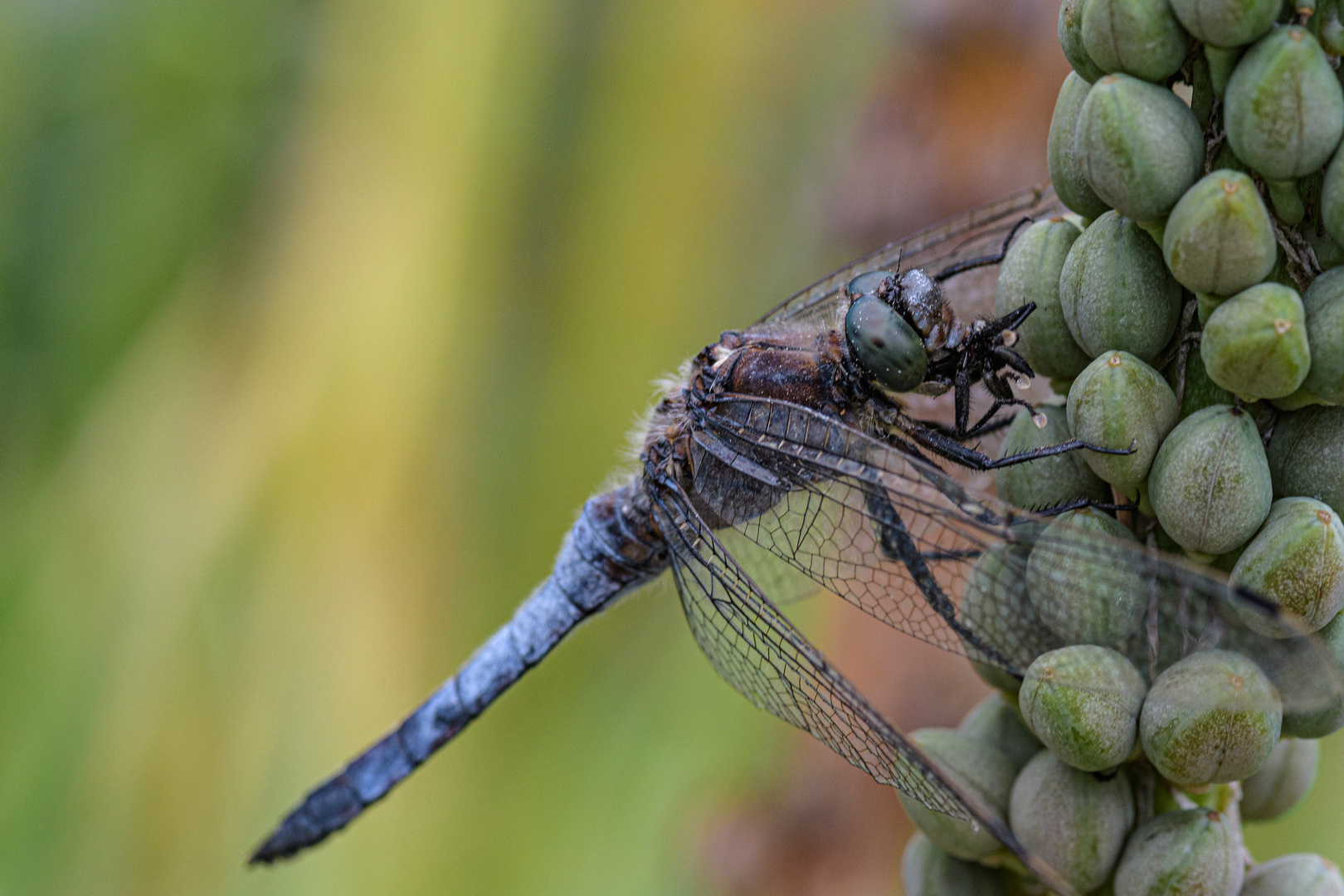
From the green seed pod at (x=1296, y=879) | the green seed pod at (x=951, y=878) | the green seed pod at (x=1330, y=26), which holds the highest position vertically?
the green seed pod at (x=1330, y=26)

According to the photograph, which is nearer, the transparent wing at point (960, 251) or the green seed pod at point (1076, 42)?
the green seed pod at point (1076, 42)

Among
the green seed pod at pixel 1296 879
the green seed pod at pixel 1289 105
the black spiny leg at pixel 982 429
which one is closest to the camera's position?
the green seed pod at pixel 1289 105

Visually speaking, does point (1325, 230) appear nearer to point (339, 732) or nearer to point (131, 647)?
point (339, 732)

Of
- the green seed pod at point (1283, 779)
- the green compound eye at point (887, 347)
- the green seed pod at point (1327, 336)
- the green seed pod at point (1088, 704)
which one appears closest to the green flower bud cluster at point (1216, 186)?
the green seed pod at point (1327, 336)

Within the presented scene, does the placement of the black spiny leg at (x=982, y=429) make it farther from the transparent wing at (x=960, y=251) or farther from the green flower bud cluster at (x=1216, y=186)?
the green flower bud cluster at (x=1216, y=186)

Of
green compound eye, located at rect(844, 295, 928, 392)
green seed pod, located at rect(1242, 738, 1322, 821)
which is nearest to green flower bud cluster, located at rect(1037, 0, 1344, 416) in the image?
green seed pod, located at rect(1242, 738, 1322, 821)

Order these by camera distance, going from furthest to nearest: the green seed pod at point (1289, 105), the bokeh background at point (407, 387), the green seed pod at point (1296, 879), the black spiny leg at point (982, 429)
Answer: the bokeh background at point (407, 387) → the black spiny leg at point (982, 429) → the green seed pod at point (1296, 879) → the green seed pod at point (1289, 105)

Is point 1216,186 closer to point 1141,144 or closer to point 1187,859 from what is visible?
point 1141,144
